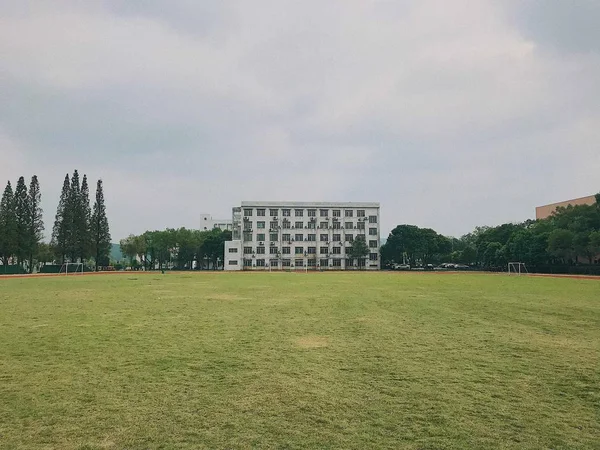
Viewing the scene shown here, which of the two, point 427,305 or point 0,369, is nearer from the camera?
point 0,369

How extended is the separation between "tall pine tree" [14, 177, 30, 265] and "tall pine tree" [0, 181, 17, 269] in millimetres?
861

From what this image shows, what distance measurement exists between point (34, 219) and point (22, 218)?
1806 mm

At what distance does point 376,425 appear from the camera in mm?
4188

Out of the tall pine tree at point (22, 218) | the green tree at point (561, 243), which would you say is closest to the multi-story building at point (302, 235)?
the tall pine tree at point (22, 218)

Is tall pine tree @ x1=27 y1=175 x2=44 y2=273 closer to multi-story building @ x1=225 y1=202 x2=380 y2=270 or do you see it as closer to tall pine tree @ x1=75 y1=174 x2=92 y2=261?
tall pine tree @ x1=75 y1=174 x2=92 y2=261

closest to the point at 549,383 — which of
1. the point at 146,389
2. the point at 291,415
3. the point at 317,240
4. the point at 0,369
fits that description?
the point at 291,415

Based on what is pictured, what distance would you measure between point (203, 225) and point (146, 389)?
119 metres

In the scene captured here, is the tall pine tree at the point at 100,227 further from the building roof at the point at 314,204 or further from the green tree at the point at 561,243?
the green tree at the point at 561,243

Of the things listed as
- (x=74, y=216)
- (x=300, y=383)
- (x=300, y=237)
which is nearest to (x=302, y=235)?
(x=300, y=237)

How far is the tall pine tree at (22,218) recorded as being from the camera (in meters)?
54.5

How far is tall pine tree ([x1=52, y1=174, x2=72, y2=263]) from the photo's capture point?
5997 cm

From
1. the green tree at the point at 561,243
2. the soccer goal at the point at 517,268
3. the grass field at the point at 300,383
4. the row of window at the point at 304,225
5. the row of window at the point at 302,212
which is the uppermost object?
the row of window at the point at 302,212

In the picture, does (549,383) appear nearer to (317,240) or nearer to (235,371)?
(235,371)

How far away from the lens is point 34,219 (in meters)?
56.8
